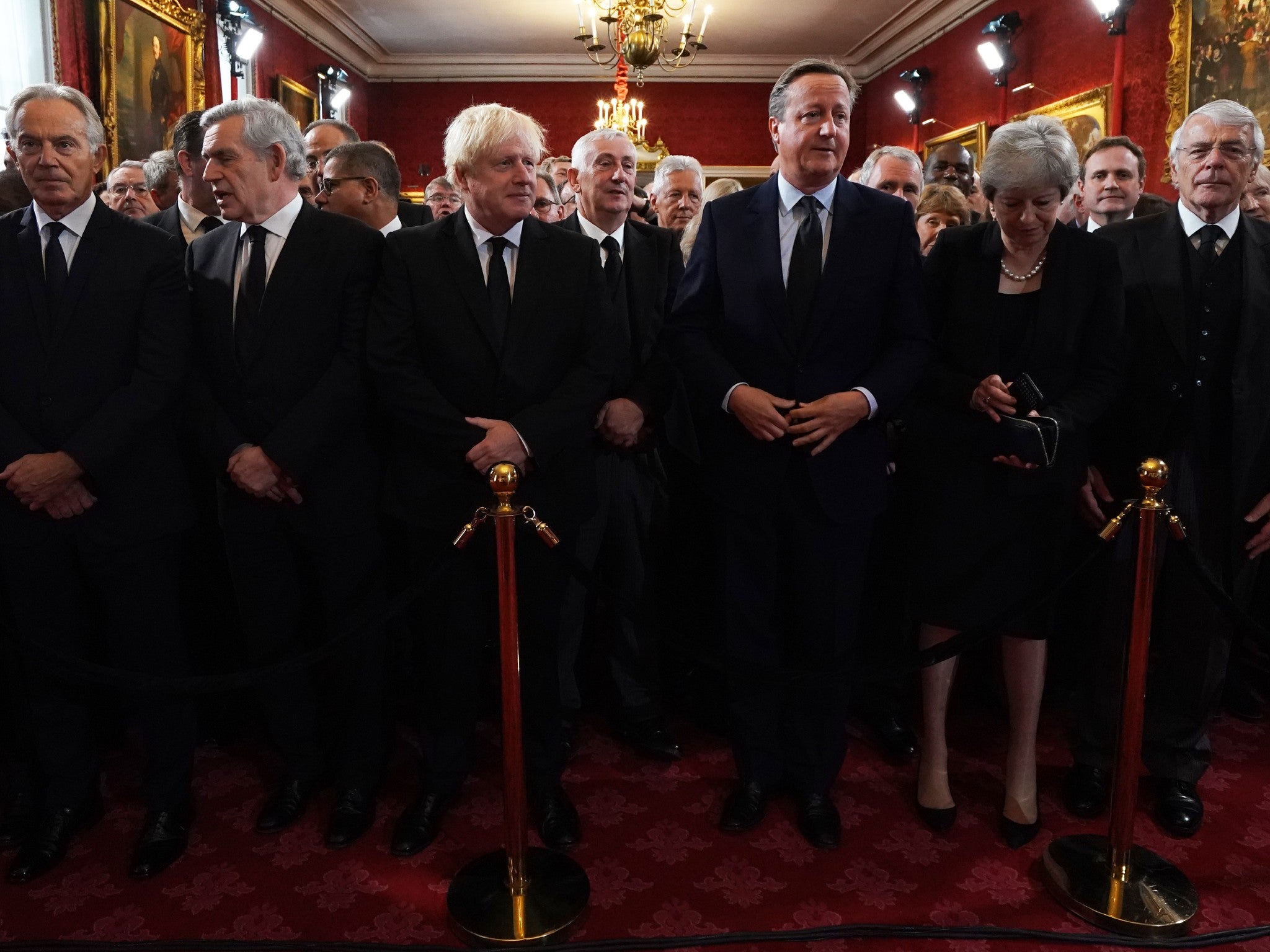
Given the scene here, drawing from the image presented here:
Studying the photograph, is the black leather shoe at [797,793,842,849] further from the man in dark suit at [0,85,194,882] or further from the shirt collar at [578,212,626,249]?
the shirt collar at [578,212,626,249]

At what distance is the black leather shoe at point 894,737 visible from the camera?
10.3 ft

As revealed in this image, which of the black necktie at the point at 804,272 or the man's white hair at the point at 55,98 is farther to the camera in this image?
the black necktie at the point at 804,272

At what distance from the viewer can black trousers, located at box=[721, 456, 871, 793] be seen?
2.62m

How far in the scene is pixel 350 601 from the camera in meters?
2.71

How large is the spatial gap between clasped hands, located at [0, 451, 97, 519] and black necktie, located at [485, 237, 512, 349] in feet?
3.50

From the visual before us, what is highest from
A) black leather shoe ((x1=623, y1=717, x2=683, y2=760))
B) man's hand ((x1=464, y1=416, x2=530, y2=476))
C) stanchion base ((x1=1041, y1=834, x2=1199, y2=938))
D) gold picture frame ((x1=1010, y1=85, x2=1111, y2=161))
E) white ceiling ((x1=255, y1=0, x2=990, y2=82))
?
white ceiling ((x1=255, y1=0, x2=990, y2=82))

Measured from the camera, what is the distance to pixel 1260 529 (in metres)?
2.75

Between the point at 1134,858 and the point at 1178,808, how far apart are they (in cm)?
40

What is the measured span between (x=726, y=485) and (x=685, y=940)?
44.2 inches

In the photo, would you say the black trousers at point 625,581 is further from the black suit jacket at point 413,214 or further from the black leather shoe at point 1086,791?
A: the black suit jacket at point 413,214

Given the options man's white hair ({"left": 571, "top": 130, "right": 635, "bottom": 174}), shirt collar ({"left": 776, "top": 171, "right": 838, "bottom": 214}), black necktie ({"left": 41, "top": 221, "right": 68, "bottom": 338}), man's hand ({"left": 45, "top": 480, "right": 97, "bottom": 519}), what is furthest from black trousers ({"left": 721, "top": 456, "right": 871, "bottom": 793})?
black necktie ({"left": 41, "top": 221, "right": 68, "bottom": 338})

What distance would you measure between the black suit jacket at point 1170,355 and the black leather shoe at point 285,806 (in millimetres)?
2513

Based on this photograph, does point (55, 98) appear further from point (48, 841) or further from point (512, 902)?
point (512, 902)

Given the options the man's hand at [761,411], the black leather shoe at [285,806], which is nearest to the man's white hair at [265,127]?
the man's hand at [761,411]
